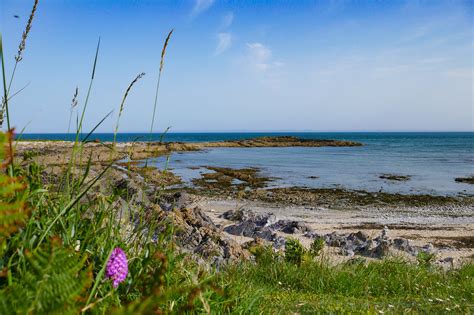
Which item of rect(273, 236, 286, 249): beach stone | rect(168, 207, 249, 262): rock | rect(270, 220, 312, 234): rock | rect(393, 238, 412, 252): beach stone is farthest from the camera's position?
rect(270, 220, 312, 234): rock

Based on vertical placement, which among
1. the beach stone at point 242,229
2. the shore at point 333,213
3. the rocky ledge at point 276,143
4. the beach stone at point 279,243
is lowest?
the shore at point 333,213

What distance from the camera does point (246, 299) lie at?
2781mm

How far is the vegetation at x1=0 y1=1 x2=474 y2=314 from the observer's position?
105 cm

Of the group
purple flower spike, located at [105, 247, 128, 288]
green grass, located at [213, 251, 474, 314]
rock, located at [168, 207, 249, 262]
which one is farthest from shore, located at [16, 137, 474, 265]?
purple flower spike, located at [105, 247, 128, 288]

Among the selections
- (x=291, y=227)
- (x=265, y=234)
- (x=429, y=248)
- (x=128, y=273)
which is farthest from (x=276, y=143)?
(x=128, y=273)

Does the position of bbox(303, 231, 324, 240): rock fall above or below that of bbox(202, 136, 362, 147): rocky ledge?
below

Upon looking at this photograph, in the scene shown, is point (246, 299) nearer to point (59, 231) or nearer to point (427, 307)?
point (59, 231)

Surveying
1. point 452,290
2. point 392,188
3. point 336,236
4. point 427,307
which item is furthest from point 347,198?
point 427,307

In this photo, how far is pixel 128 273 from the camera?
2.37 metres

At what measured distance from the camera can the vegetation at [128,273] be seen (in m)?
1.05

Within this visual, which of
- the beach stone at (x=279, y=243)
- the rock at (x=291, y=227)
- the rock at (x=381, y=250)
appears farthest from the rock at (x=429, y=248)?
the beach stone at (x=279, y=243)

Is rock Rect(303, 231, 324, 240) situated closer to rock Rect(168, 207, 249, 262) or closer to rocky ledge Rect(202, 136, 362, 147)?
rock Rect(168, 207, 249, 262)

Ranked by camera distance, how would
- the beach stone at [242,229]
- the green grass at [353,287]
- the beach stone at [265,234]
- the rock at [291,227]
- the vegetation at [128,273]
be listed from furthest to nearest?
the rock at [291,227], the beach stone at [242,229], the beach stone at [265,234], the green grass at [353,287], the vegetation at [128,273]

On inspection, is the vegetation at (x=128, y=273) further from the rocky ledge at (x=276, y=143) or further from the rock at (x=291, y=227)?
the rocky ledge at (x=276, y=143)
